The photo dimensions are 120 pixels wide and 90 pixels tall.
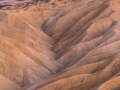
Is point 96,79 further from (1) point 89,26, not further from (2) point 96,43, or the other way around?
(1) point 89,26

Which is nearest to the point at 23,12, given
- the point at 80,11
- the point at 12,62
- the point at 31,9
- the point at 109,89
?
the point at 31,9

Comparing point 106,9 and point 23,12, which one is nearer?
point 106,9

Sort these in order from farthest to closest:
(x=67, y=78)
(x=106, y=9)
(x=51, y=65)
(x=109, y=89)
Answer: (x=106, y=9)
(x=51, y=65)
(x=67, y=78)
(x=109, y=89)

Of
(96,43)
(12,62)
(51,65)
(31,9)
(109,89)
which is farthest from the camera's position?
(31,9)

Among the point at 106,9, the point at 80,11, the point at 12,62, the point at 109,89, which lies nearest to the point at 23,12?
the point at 80,11

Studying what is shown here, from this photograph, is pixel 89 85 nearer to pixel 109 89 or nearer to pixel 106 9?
pixel 109 89

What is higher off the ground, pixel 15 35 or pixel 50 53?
pixel 15 35
